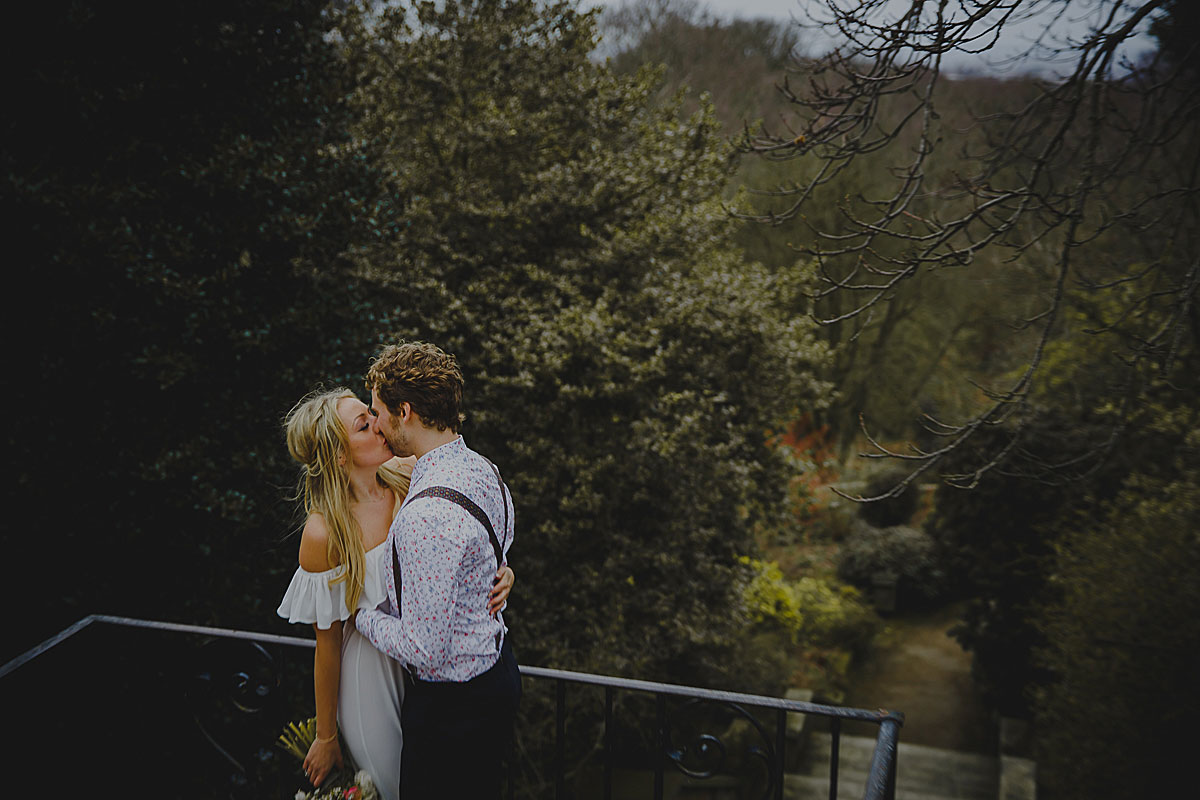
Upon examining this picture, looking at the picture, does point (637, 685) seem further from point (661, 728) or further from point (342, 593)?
point (342, 593)

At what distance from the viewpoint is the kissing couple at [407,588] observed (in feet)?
5.86

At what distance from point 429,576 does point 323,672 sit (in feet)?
1.73

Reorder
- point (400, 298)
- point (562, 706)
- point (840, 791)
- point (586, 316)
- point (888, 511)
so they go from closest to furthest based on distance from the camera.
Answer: point (562, 706)
point (586, 316)
point (400, 298)
point (840, 791)
point (888, 511)

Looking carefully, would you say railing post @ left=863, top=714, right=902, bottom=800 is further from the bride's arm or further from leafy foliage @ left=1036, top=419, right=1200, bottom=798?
leafy foliage @ left=1036, top=419, right=1200, bottom=798

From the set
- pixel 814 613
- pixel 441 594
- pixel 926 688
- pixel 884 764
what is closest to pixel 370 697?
pixel 441 594

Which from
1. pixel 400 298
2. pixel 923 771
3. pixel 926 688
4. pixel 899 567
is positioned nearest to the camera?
pixel 400 298

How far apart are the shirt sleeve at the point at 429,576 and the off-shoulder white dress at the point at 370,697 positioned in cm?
29

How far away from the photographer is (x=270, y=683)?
2.46 metres

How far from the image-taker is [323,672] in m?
2.03

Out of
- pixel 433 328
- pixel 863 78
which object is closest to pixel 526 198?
pixel 433 328

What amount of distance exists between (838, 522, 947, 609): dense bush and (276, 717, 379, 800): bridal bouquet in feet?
36.6

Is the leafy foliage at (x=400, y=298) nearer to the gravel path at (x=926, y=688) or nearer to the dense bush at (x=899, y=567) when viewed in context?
the gravel path at (x=926, y=688)

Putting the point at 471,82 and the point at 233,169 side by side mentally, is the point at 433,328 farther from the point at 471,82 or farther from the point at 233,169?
the point at 471,82

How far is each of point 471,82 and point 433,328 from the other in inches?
113
